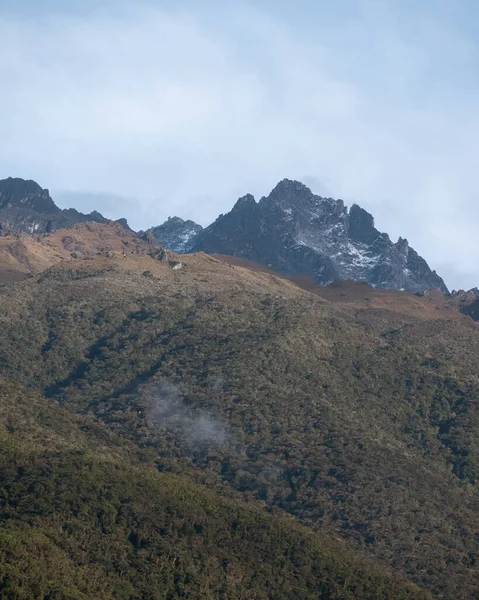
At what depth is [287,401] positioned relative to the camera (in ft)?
494

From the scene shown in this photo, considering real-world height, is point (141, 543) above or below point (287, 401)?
below

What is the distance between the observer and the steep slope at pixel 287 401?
4867 inches

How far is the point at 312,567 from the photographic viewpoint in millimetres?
101750

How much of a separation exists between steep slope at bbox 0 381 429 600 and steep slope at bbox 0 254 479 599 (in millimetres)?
11903

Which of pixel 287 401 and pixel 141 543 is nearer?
pixel 141 543

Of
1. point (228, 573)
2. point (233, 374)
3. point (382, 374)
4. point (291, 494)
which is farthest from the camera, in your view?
point (382, 374)

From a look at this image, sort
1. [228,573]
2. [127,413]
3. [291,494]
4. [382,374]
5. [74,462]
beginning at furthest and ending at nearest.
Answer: [382,374]
[127,413]
[291,494]
[74,462]
[228,573]

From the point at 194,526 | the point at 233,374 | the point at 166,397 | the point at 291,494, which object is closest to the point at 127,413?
the point at 166,397

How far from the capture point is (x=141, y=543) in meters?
98.9

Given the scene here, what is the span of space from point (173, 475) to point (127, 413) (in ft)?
87.5

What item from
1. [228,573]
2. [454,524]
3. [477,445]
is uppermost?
[477,445]

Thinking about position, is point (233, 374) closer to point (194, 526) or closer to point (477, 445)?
point (477, 445)

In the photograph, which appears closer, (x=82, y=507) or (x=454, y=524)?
(x=82, y=507)

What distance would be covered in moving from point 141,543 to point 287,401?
→ 54603 mm
